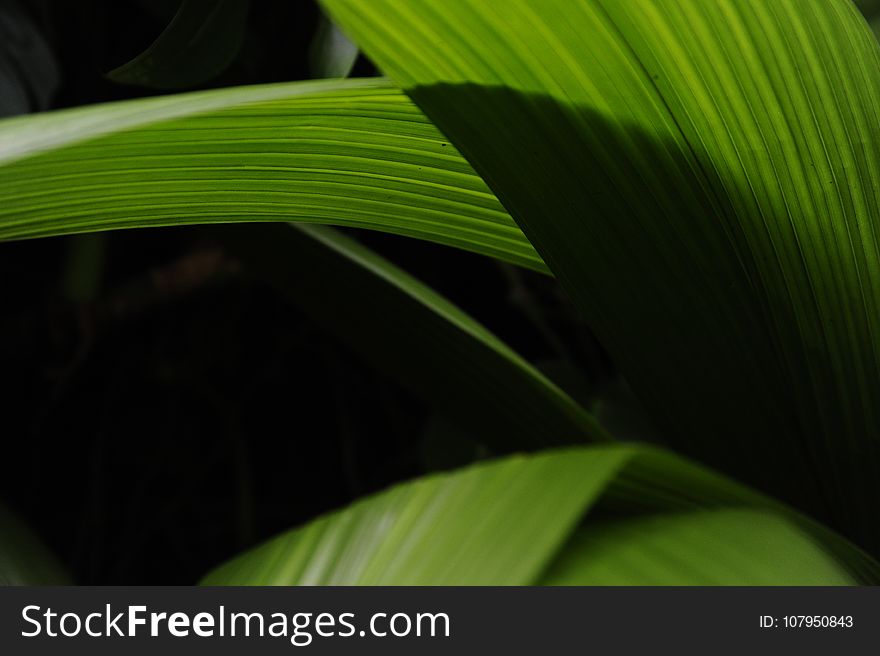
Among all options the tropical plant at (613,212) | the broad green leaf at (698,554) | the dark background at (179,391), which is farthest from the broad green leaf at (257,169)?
the dark background at (179,391)

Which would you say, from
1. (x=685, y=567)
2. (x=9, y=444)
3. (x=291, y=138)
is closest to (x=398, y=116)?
(x=291, y=138)

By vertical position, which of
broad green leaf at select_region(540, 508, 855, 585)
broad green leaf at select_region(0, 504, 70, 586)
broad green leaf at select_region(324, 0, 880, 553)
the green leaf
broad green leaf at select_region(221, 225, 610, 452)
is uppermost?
the green leaf

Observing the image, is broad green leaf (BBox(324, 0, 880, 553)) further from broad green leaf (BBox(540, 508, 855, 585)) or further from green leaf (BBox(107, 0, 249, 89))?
green leaf (BBox(107, 0, 249, 89))

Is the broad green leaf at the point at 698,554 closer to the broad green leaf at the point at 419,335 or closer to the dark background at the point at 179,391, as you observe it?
the broad green leaf at the point at 419,335

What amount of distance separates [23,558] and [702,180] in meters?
0.28

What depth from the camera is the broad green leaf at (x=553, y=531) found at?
13cm

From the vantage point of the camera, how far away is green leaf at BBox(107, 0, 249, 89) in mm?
339

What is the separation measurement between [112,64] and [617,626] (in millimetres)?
716

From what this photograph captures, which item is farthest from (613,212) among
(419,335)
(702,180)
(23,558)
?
(23,558)

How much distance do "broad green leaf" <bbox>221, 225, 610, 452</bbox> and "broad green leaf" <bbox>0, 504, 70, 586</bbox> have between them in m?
0.16

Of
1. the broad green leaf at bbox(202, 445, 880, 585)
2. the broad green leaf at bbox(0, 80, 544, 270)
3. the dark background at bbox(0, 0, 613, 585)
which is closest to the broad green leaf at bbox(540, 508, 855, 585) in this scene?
the broad green leaf at bbox(202, 445, 880, 585)

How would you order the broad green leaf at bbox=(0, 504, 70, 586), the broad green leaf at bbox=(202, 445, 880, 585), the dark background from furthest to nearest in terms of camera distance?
the dark background
the broad green leaf at bbox=(0, 504, 70, 586)
the broad green leaf at bbox=(202, 445, 880, 585)

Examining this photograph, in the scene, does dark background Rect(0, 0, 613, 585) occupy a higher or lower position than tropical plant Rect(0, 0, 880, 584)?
higher

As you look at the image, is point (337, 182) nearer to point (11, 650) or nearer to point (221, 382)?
point (11, 650)
